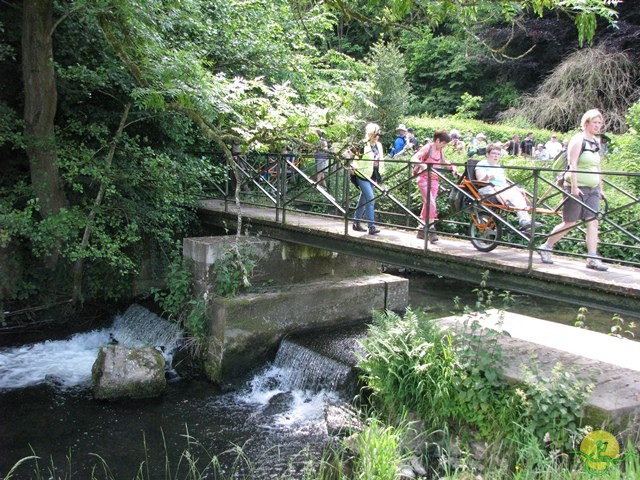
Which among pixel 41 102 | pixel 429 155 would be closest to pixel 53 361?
pixel 41 102

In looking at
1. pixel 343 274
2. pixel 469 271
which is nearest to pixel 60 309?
pixel 343 274

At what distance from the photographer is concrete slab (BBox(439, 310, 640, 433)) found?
4016 millimetres

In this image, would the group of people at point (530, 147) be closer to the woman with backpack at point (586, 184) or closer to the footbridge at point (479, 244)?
the footbridge at point (479, 244)

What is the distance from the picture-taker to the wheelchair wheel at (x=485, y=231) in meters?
6.12

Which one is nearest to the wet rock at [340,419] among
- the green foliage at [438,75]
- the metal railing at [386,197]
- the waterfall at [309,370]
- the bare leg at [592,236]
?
the waterfall at [309,370]

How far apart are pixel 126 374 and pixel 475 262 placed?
14.0ft

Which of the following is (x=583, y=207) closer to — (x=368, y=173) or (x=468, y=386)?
(x=468, y=386)

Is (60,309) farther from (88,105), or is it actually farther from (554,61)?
(554,61)

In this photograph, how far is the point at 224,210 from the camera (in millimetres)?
9711

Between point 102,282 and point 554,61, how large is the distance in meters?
23.5

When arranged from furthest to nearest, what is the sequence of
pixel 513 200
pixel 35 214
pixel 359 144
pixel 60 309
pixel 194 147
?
pixel 194 147, pixel 60 309, pixel 35 214, pixel 359 144, pixel 513 200

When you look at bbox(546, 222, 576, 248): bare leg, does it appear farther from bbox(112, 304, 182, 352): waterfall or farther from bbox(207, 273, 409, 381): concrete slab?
bbox(112, 304, 182, 352): waterfall

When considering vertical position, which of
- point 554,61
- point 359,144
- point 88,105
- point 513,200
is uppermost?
point 554,61

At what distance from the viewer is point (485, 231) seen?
6434 millimetres
